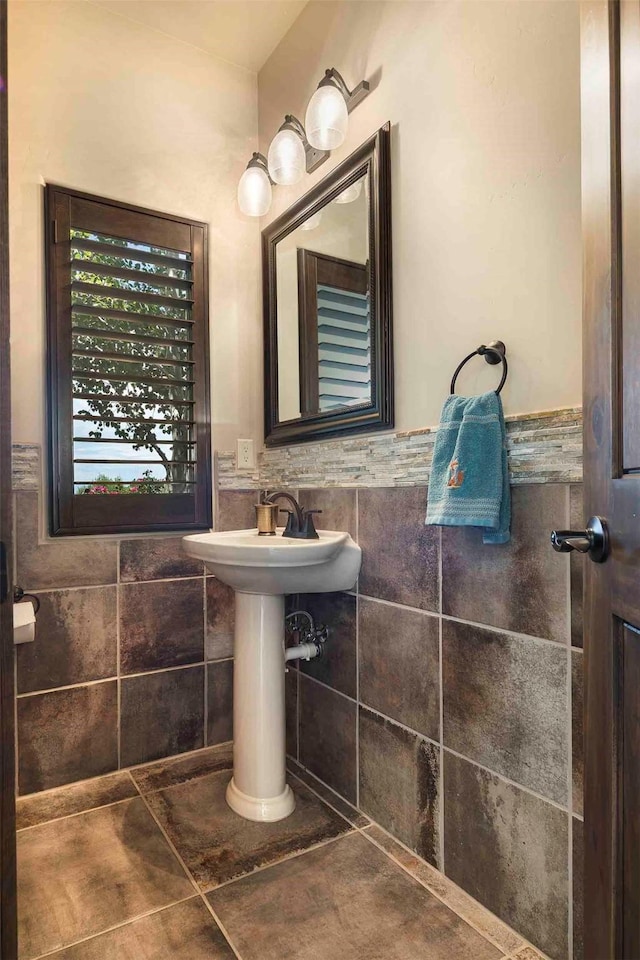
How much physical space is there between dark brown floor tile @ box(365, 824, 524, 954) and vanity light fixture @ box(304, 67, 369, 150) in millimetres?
1960

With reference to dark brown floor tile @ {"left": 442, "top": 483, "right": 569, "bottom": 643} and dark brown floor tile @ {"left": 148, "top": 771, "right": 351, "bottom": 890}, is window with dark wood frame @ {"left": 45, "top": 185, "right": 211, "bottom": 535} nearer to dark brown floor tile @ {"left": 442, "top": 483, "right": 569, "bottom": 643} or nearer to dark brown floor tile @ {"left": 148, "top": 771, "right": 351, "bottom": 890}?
dark brown floor tile @ {"left": 148, "top": 771, "right": 351, "bottom": 890}

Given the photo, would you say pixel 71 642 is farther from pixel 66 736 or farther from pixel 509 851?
pixel 509 851

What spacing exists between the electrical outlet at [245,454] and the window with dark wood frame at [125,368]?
0.12 m

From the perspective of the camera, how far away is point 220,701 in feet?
6.91

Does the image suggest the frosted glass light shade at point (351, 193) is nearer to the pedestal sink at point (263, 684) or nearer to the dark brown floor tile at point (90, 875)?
the pedestal sink at point (263, 684)

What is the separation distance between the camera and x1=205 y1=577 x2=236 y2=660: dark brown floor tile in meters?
2.09

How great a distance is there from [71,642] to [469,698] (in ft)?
4.17

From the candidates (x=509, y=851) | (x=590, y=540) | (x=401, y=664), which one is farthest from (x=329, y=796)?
(x=590, y=540)

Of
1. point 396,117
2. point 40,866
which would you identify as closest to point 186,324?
point 396,117

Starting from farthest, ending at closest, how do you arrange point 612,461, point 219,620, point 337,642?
point 219,620
point 337,642
point 612,461

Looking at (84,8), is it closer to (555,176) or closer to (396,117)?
(396,117)

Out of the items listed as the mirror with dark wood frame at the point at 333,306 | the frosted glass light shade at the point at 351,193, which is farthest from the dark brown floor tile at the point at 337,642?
the frosted glass light shade at the point at 351,193

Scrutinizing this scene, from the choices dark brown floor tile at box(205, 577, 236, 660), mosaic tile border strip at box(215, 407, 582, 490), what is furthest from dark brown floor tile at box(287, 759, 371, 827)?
mosaic tile border strip at box(215, 407, 582, 490)

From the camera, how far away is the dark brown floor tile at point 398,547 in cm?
142
